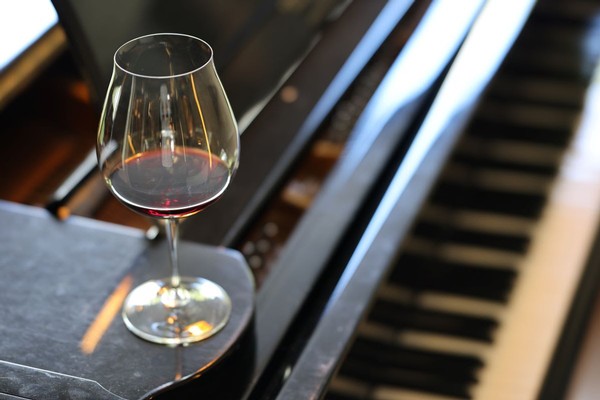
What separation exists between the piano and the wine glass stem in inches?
4.1

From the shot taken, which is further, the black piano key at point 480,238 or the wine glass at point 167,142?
the black piano key at point 480,238

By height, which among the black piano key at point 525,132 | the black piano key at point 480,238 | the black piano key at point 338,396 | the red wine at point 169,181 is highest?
the black piano key at point 525,132

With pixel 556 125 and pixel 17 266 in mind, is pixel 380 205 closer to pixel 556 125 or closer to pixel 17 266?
pixel 17 266

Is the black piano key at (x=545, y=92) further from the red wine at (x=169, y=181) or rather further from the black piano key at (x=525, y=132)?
the red wine at (x=169, y=181)

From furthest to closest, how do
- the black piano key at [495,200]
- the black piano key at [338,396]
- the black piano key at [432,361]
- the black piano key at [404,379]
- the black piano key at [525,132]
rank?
1. the black piano key at [525,132]
2. the black piano key at [495,200]
3. the black piano key at [432,361]
4. the black piano key at [404,379]
5. the black piano key at [338,396]

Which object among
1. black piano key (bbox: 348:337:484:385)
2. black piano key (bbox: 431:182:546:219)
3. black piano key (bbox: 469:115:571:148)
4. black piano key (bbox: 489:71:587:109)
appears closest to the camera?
black piano key (bbox: 348:337:484:385)

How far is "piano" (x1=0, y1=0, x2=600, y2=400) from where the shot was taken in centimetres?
104

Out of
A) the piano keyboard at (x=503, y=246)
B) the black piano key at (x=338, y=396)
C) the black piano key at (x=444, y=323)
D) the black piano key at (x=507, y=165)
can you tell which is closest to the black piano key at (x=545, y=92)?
the piano keyboard at (x=503, y=246)

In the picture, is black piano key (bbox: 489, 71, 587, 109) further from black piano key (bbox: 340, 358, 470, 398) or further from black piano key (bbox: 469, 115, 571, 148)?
black piano key (bbox: 340, 358, 470, 398)

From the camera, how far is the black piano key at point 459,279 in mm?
1391

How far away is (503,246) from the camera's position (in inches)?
71.7

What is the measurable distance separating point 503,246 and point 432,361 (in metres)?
0.40

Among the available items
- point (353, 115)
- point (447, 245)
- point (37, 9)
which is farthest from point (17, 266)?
point (447, 245)

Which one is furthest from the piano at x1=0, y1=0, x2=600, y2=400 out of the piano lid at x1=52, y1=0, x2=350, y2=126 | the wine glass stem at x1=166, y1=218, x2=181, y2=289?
the wine glass stem at x1=166, y1=218, x2=181, y2=289
